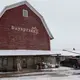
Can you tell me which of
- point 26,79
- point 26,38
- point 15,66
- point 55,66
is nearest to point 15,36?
point 26,38

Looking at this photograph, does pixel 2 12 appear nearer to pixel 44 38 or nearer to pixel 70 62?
pixel 44 38

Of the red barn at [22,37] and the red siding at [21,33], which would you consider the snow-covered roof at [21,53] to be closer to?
the red barn at [22,37]

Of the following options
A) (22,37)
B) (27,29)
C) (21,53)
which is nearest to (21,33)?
(22,37)

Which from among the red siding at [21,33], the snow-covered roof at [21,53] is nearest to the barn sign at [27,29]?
the red siding at [21,33]

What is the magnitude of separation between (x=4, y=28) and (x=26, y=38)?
4504 mm

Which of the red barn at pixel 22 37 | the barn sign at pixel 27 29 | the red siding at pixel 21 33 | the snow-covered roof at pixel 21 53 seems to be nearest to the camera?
the snow-covered roof at pixel 21 53

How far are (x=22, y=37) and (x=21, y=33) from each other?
0.67 m

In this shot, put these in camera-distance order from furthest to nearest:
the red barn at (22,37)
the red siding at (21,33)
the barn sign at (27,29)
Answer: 1. the barn sign at (27,29)
2. the red siding at (21,33)
3. the red barn at (22,37)

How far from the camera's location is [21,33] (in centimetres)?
3475

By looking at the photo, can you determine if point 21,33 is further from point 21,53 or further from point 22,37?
point 21,53

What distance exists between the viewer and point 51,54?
35781 millimetres

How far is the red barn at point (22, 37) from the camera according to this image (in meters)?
32.4

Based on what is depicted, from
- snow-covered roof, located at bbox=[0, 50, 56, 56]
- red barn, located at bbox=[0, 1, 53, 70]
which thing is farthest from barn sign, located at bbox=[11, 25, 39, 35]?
snow-covered roof, located at bbox=[0, 50, 56, 56]

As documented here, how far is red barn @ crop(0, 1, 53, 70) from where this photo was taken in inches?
1276
